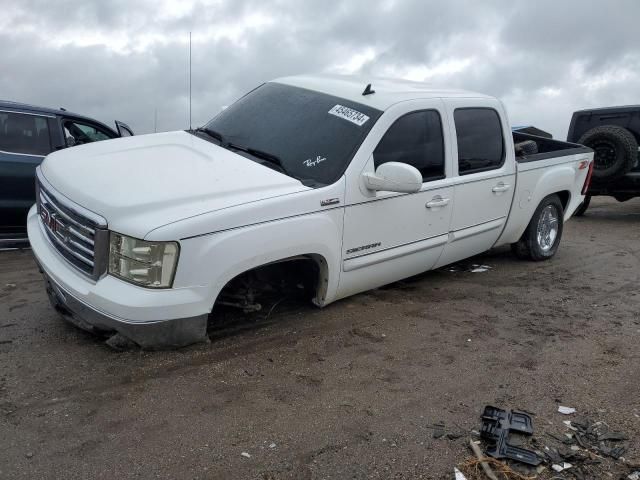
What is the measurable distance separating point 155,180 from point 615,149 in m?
7.84

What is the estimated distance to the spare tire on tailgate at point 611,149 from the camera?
927 cm

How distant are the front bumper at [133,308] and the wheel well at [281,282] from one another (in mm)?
432

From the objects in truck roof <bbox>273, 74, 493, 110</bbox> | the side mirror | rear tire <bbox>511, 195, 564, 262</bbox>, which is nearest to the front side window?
truck roof <bbox>273, 74, 493, 110</bbox>

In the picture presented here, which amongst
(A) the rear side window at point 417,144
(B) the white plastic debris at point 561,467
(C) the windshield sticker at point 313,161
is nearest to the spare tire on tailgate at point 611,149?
(A) the rear side window at point 417,144

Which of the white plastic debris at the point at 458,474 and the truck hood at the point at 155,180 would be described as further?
the truck hood at the point at 155,180

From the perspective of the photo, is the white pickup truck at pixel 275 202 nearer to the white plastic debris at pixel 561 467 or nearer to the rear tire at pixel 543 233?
the rear tire at pixel 543 233

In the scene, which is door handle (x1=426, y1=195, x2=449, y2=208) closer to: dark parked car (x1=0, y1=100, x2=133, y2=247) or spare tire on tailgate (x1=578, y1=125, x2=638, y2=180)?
dark parked car (x1=0, y1=100, x2=133, y2=247)

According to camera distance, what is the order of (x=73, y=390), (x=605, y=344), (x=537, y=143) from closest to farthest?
(x=73, y=390) → (x=605, y=344) → (x=537, y=143)

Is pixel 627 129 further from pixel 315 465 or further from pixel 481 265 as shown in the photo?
pixel 315 465

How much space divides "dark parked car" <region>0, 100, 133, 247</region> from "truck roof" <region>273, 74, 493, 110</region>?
3150 mm

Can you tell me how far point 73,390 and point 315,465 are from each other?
1.49 meters

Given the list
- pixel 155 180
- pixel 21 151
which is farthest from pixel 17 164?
pixel 155 180

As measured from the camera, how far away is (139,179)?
3891 mm

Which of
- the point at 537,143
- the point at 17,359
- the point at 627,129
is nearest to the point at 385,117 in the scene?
the point at 17,359
